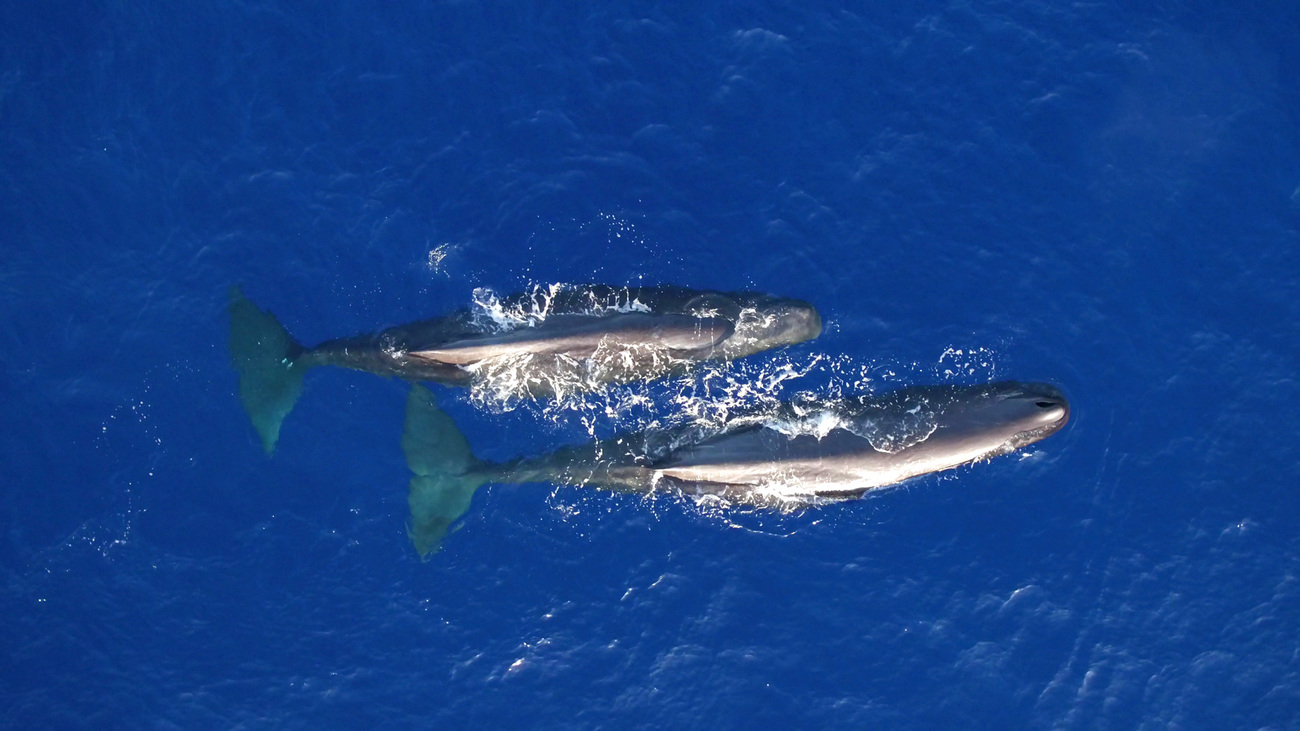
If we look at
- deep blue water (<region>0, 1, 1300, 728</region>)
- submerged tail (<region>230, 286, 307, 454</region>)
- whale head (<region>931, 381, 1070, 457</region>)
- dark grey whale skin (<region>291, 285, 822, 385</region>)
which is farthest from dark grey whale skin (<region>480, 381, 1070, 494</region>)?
submerged tail (<region>230, 286, 307, 454</region>)

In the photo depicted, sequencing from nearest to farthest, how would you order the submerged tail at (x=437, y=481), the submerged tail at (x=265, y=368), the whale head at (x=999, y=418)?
the whale head at (x=999, y=418)
the submerged tail at (x=437, y=481)
the submerged tail at (x=265, y=368)

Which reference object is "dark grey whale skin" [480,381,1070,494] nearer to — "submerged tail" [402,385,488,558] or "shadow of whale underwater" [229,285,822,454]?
"submerged tail" [402,385,488,558]

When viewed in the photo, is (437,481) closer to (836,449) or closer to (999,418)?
(836,449)

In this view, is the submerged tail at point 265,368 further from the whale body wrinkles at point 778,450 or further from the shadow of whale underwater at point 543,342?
the whale body wrinkles at point 778,450

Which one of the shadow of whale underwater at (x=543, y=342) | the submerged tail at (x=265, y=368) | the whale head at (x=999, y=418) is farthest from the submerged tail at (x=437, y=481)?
the whale head at (x=999, y=418)

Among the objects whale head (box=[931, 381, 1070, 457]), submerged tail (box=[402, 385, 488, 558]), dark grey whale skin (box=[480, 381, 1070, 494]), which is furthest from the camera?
submerged tail (box=[402, 385, 488, 558])
